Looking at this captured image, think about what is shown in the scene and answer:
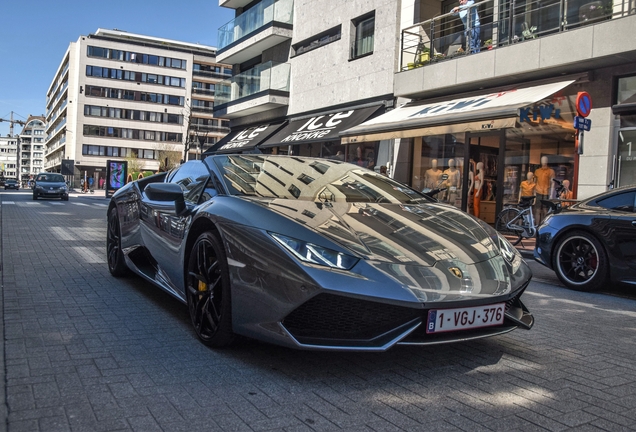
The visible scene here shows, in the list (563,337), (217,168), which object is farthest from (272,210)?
(563,337)

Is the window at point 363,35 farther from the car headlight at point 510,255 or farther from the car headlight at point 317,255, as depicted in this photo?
the car headlight at point 317,255

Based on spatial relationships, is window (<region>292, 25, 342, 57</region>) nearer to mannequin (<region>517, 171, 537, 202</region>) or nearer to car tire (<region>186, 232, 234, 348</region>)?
mannequin (<region>517, 171, 537, 202</region>)

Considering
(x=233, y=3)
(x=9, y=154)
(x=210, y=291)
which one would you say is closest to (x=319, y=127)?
(x=233, y=3)

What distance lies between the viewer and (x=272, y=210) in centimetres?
331

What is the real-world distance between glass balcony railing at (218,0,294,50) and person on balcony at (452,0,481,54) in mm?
10116

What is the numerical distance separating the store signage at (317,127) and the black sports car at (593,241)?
12430 mm

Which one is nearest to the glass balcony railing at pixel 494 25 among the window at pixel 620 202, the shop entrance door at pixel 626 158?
the shop entrance door at pixel 626 158

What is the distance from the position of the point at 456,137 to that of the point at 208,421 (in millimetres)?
14074

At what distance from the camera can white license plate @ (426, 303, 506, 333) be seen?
2.80 m

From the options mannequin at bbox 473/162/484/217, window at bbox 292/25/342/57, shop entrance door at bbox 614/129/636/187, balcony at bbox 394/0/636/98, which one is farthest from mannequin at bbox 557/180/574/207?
window at bbox 292/25/342/57

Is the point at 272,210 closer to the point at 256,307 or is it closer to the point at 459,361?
the point at 256,307

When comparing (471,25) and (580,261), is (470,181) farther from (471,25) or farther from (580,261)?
(580,261)

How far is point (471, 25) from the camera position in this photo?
14.6 m

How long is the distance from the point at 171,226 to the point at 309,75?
18.4m
